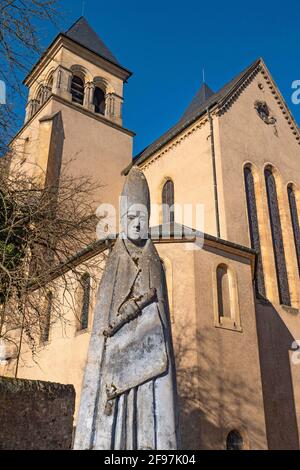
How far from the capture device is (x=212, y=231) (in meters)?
16.1

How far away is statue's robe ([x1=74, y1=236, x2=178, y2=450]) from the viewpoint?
303 centimetres

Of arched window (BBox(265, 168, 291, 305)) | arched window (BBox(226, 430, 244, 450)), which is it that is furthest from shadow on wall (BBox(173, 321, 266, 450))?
arched window (BBox(265, 168, 291, 305))

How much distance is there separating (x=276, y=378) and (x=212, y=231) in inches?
205

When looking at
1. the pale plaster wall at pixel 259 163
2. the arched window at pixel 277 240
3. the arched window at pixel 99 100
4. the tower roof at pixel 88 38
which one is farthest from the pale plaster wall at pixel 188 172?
the tower roof at pixel 88 38

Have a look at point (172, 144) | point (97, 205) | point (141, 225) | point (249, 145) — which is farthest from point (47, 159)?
point (141, 225)

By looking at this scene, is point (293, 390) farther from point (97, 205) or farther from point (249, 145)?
point (97, 205)

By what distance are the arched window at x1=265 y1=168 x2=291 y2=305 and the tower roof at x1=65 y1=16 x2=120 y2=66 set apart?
562 inches

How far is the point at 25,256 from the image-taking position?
35.1ft

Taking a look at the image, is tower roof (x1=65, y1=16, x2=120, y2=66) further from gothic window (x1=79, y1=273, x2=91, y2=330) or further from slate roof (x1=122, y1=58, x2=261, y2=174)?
gothic window (x1=79, y1=273, x2=91, y2=330)

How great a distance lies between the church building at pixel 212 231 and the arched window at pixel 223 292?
0.13 feet

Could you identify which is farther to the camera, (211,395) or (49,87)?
(49,87)

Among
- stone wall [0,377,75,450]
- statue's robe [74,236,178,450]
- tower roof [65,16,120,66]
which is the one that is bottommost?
statue's robe [74,236,178,450]

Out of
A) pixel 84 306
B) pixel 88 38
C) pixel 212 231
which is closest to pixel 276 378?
pixel 212 231

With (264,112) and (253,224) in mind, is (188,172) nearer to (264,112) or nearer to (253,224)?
(253,224)
